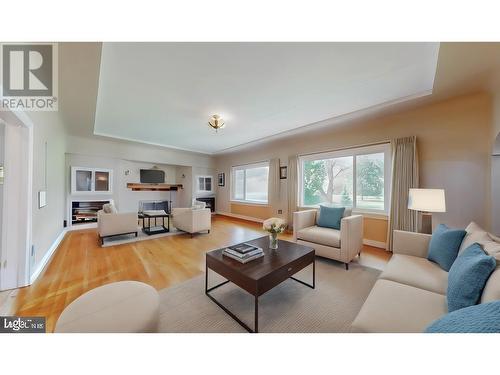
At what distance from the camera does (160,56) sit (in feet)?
5.99

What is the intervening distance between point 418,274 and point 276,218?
1650mm

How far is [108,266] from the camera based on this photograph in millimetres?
2566

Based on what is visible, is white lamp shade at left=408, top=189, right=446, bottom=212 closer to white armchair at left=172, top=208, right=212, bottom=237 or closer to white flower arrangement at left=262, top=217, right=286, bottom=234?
white flower arrangement at left=262, top=217, right=286, bottom=234

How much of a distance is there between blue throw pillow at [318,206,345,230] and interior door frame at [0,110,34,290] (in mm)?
3938

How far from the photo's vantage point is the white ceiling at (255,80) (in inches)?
69.1

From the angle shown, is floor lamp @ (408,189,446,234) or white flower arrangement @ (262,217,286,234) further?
floor lamp @ (408,189,446,234)

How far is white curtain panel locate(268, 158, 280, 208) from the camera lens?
5.43 metres

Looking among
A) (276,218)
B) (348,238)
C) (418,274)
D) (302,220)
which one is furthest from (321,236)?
(418,274)

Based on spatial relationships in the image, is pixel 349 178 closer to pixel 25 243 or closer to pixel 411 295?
pixel 411 295

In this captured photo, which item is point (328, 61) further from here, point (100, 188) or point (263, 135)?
point (100, 188)

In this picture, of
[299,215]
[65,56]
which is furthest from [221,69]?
[299,215]

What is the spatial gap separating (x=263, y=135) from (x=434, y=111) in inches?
125

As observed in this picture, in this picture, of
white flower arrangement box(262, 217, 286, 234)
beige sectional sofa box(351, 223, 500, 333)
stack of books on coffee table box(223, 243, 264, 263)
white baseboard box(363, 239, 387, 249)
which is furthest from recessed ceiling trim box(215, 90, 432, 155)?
stack of books on coffee table box(223, 243, 264, 263)
